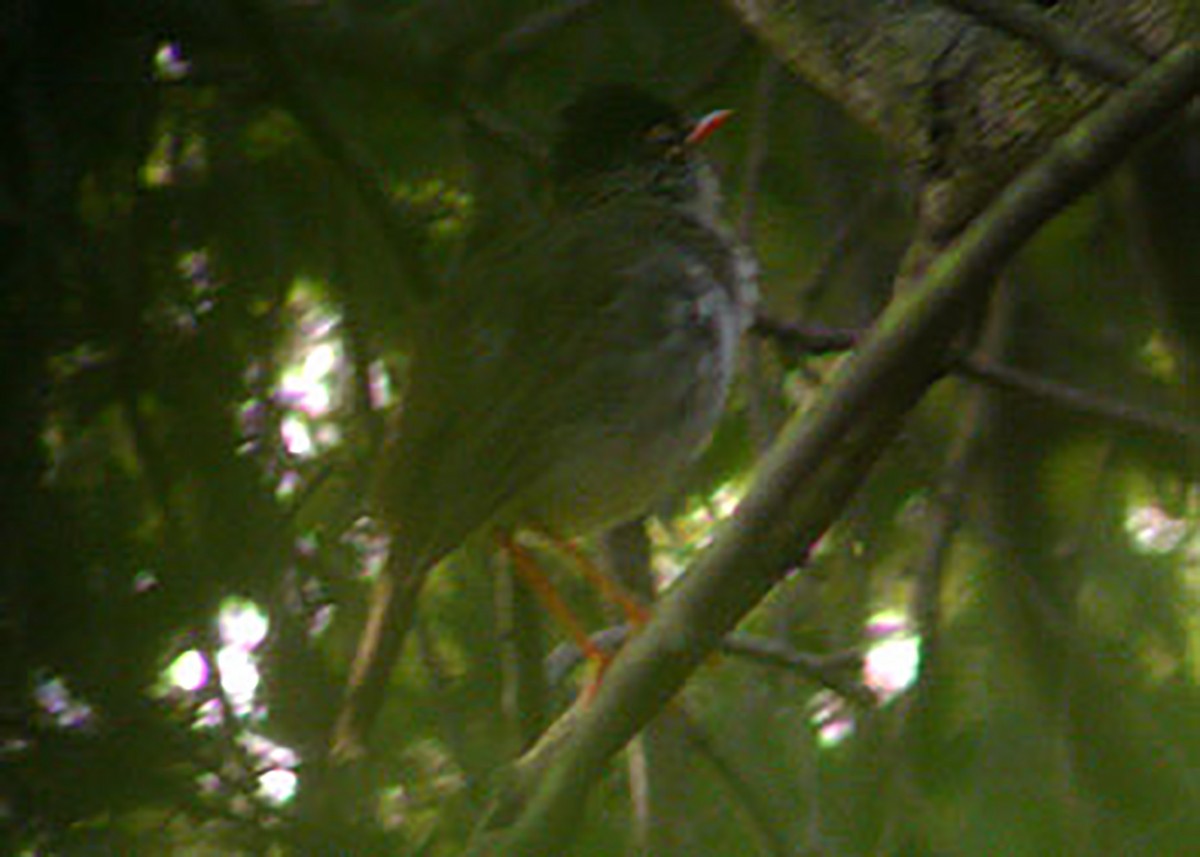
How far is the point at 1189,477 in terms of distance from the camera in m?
4.89

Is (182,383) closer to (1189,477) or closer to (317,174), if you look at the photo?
(317,174)

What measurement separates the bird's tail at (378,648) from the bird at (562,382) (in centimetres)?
8

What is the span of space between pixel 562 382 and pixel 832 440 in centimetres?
146

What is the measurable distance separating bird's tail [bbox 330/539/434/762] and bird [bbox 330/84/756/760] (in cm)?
8

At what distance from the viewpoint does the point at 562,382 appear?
4723 millimetres

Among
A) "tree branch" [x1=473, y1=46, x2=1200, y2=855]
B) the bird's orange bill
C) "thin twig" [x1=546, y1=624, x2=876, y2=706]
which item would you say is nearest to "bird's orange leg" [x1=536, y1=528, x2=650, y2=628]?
"thin twig" [x1=546, y1=624, x2=876, y2=706]

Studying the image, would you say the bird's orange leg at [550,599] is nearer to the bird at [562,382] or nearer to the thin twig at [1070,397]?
the bird at [562,382]

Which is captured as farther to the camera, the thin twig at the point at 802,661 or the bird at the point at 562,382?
the bird at the point at 562,382

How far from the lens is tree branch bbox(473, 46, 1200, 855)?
3260 millimetres

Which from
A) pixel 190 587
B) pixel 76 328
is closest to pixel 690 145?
pixel 76 328

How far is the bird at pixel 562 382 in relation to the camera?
4488mm

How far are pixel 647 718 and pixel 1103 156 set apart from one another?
120cm

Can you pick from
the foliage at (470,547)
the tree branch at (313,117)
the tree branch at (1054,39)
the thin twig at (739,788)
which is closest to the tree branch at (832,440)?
the tree branch at (1054,39)

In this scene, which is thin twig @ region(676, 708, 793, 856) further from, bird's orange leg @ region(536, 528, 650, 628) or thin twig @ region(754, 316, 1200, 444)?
thin twig @ region(754, 316, 1200, 444)
